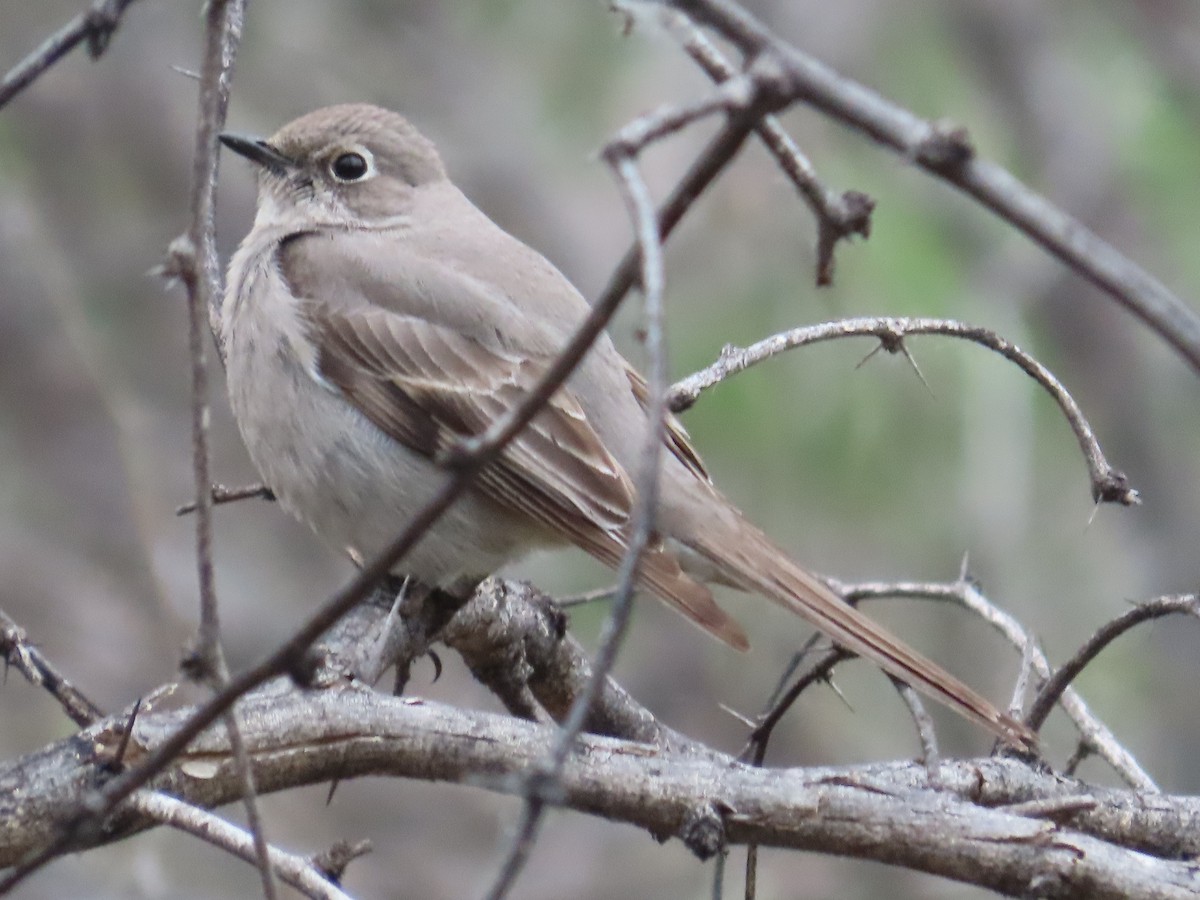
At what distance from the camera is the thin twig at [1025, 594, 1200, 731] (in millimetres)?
3701

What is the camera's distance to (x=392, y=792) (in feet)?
31.2

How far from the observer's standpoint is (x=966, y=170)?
1.91 metres

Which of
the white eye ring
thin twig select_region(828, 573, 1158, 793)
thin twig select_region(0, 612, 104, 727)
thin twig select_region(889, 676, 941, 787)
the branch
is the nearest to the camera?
the branch

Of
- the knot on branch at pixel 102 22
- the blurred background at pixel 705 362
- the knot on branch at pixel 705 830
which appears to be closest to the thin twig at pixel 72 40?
the knot on branch at pixel 102 22

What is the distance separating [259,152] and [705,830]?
349 centimetres

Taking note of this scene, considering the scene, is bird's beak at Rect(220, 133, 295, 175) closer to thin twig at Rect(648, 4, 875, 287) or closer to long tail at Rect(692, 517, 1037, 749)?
long tail at Rect(692, 517, 1037, 749)

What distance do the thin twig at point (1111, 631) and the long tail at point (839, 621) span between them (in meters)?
0.10

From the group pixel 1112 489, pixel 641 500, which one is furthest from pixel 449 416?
pixel 641 500

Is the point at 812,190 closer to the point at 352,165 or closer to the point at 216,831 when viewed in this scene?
the point at 216,831

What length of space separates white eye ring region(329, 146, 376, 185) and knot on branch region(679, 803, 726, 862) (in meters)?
3.45

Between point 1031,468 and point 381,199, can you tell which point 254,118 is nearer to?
point 381,199

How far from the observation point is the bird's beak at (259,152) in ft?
18.9

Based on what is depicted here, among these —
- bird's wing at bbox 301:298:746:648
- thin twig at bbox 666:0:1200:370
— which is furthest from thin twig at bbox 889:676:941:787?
thin twig at bbox 666:0:1200:370

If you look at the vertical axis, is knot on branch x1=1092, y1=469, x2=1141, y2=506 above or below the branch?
above
